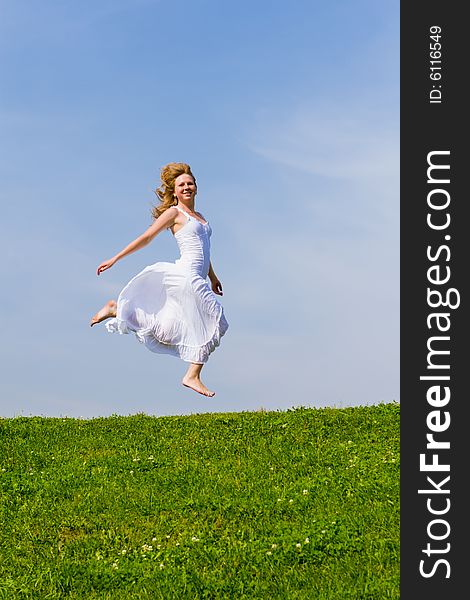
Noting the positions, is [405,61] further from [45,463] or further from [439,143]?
[45,463]

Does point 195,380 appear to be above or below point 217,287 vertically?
below

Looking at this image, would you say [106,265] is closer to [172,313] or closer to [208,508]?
[172,313]

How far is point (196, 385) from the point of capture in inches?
568

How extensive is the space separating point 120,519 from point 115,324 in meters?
4.65

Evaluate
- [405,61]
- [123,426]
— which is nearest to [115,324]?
[123,426]

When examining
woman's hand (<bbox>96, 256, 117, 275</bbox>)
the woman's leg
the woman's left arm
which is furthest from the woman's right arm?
the woman's leg

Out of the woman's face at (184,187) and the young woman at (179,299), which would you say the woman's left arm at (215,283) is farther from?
the woman's face at (184,187)

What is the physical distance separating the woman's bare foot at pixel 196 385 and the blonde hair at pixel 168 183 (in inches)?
116

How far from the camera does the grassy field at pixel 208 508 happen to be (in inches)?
338

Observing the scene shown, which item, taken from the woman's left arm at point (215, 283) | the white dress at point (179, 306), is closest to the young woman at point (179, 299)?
the white dress at point (179, 306)

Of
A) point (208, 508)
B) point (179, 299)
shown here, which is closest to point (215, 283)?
point (179, 299)

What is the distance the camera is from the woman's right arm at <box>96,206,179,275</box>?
14070 millimetres

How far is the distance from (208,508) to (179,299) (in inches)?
Result: 188

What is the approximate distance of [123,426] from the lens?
1625 centimetres
